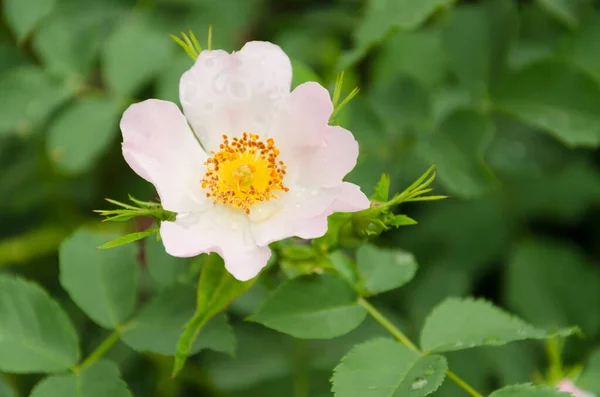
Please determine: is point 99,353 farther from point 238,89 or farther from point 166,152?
point 238,89

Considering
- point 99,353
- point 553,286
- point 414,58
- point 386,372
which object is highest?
point 414,58

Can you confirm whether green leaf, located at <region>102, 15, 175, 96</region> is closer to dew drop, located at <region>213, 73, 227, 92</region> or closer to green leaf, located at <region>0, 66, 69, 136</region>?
green leaf, located at <region>0, 66, 69, 136</region>

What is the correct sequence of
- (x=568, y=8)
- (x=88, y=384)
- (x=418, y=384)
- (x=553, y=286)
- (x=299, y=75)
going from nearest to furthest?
(x=418, y=384), (x=88, y=384), (x=299, y=75), (x=568, y=8), (x=553, y=286)

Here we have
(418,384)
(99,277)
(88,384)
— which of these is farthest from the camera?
(99,277)

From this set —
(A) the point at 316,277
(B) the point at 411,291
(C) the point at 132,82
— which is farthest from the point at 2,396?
(B) the point at 411,291

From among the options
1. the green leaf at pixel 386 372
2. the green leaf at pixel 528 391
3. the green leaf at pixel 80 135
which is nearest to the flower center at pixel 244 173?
the green leaf at pixel 386 372

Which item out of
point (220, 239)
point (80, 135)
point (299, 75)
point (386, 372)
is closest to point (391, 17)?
point (299, 75)
